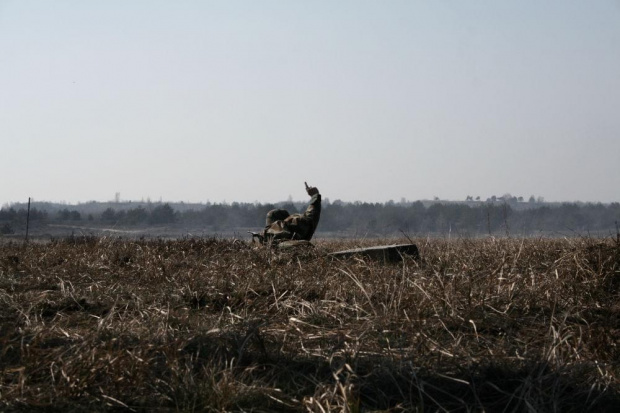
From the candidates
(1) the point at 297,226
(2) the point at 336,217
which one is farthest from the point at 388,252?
(2) the point at 336,217

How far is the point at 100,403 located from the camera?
427 centimetres

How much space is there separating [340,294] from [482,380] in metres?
2.51

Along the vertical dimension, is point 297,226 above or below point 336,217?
below

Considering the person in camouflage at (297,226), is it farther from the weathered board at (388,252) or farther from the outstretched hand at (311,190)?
the weathered board at (388,252)

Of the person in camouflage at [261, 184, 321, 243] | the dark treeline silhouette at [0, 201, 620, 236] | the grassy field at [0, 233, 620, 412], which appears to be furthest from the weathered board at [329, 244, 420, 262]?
the dark treeline silhouette at [0, 201, 620, 236]

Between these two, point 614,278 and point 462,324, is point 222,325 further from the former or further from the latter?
point 614,278

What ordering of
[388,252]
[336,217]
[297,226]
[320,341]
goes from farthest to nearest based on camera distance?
[336,217] → [297,226] → [388,252] → [320,341]

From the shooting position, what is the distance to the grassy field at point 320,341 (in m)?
4.36

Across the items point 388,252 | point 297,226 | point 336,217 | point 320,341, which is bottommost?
point 320,341

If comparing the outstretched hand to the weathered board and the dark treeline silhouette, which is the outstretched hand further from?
the dark treeline silhouette

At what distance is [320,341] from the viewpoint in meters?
5.51

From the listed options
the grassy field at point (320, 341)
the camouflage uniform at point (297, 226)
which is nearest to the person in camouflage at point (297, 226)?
the camouflage uniform at point (297, 226)

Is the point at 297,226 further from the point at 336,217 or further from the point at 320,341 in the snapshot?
the point at 336,217

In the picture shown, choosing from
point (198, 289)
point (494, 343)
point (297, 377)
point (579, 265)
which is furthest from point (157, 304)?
point (579, 265)
